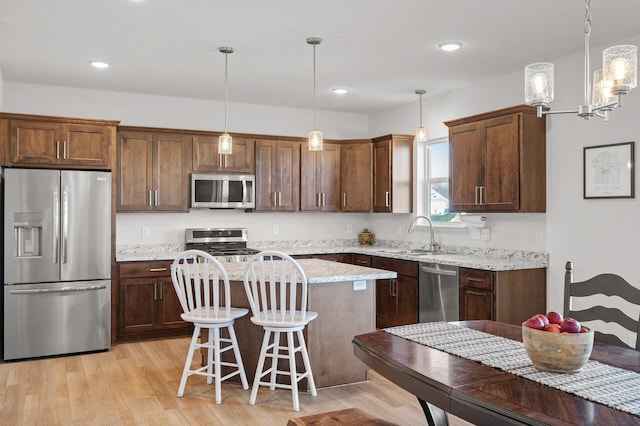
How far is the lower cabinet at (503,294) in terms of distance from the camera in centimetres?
441

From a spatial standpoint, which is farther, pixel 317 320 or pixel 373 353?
pixel 317 320

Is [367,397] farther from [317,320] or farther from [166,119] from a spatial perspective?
[166,119]

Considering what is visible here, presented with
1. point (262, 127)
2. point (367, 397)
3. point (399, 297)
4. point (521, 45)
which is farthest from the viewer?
point (262, 127)

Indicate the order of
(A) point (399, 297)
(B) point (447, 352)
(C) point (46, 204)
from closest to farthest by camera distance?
(B) point (447, 352) < (C) point (46, 204) < (A) point (399, 297)

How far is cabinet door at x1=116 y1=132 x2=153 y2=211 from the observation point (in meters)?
5.61

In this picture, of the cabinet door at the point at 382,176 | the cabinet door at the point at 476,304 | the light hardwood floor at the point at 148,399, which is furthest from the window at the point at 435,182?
the light hardwood floor at the point at 148,399

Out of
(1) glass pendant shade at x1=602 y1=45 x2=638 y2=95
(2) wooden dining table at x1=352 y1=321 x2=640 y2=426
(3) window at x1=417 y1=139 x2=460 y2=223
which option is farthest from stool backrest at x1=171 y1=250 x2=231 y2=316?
(3) window at x1=417 y1=139 x2=460 y2=223

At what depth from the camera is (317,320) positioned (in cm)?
383

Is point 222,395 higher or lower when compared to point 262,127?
lower

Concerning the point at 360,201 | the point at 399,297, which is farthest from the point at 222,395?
the point at 360,201

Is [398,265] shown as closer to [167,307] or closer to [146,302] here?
[167,307]

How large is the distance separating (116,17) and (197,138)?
7.91 ft

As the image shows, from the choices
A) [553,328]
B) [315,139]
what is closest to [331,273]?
[315,139]

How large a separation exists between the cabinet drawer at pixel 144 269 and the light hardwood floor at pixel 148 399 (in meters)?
1.00
